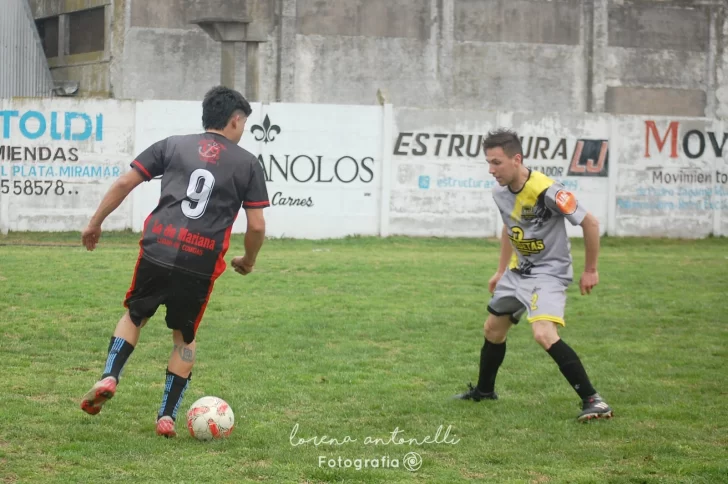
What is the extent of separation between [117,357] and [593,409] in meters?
2.94

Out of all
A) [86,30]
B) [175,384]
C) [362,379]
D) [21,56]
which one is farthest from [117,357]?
[86,30]

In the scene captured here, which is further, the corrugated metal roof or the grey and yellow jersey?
the corrugated metal roof

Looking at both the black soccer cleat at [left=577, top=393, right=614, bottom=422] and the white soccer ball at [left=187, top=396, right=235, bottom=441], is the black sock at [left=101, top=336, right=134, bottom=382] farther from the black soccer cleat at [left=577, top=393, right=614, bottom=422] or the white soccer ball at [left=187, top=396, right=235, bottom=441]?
the black soccer cleat at [left=577, top=393, right=614, bottom=422]

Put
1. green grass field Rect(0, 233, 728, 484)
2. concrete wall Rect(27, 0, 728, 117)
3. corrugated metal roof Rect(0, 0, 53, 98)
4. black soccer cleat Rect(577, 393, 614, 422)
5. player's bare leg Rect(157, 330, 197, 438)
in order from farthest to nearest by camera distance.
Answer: corrugated metal roof Rect(0, 0, 53, 98) → concrete wall Rect(27, 0, 728, 117) → black soccer cleat Rect(577, 393, 614, 422) → player's bare leg Rect(157, 330, 197, 438) → green grass field Rect(0, 233, 728, 484)

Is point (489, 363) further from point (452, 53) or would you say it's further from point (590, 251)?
point (452, 53)

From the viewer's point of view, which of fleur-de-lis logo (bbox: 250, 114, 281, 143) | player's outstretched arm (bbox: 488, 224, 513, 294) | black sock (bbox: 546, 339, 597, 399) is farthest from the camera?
fleur-de-lis logo (bbox: 250, 114, 281, 143)

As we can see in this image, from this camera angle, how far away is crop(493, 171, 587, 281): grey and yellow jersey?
22.6 ft

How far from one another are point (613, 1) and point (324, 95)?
31.8ft

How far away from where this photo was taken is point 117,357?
5977 mm

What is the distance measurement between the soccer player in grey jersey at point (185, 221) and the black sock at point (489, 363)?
79.9 inches

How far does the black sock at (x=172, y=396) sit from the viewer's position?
6094mm

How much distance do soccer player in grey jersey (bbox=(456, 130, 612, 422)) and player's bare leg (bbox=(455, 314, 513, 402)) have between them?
0.05 ft

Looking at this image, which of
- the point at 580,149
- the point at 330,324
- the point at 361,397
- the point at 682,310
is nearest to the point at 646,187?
the point at 580,149

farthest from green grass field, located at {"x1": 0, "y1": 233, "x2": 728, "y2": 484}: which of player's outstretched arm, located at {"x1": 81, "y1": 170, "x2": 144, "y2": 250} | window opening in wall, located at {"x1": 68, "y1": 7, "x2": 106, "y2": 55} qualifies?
window opening in wall, located at {"x1": 68, "y1": 7, "x2": 106, "y2": 55}
